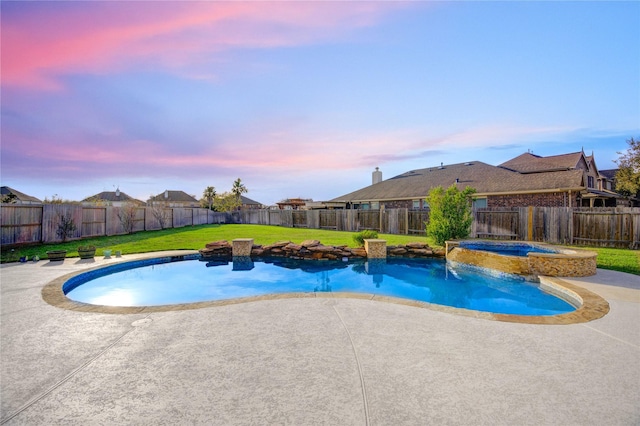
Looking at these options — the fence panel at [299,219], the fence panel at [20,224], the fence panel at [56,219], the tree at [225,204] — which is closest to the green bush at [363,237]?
the fence panel at [299,219]

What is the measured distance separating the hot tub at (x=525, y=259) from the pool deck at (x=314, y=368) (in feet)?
9.83

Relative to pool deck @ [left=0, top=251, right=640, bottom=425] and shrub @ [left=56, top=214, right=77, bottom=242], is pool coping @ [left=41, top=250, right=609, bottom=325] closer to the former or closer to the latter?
pool deck @ [left=0, top=251, right=640, bottom=425]

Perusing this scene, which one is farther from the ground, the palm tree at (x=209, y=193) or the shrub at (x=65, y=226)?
the palm tree at (x=209, y=193)

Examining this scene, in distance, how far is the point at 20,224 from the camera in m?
12.3

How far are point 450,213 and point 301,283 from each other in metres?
7.37

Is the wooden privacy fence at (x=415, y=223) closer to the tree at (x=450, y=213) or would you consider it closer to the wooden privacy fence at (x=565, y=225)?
the wooden privacy fence at (x=565, y=225)

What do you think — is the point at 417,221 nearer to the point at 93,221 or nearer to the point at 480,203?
the point at 480,203

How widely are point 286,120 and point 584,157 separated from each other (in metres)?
21.3

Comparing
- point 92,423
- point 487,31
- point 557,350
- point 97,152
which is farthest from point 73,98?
point 557,350

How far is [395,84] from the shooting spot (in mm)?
11891

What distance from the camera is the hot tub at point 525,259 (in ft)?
24.9

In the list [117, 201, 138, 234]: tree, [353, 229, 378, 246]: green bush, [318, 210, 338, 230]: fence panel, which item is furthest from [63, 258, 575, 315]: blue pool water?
[318, 210, 338, 230]: fence panel

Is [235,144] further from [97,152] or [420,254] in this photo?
[420,254]

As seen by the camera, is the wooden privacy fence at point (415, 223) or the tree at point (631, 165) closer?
the wooden privacy fence at point (415, 223)
